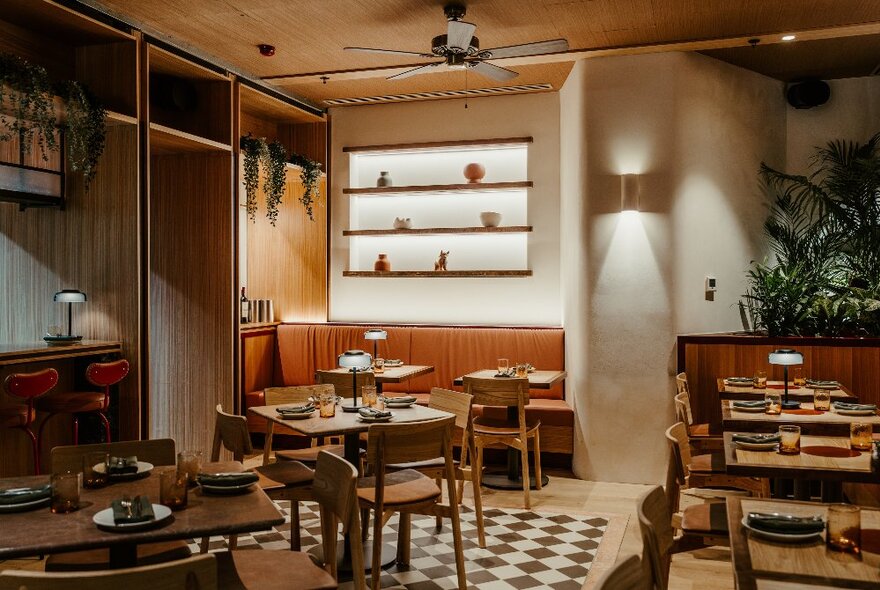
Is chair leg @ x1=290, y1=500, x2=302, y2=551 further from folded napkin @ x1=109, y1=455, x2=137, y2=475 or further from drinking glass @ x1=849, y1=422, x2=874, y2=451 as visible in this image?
drinking glass @ x1=849, y1=422, x2=874, y2=451

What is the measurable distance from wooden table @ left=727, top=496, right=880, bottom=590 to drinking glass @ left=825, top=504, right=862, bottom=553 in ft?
0.10

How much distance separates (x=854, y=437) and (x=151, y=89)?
5.55 meters

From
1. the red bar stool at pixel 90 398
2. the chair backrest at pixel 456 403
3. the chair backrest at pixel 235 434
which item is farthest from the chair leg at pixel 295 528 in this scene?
the red bar stool at pixel 90 398

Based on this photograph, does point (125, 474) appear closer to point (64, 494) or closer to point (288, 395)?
point (64, 494)

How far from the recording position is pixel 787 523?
2.12 m

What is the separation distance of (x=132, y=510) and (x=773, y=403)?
3.33m

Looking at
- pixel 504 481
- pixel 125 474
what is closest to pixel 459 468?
pixel 504 481

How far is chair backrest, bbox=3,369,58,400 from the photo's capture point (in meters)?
4.28

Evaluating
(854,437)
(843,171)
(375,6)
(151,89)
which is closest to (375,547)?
(854,437)

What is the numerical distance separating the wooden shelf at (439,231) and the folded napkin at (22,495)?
5.37 meters

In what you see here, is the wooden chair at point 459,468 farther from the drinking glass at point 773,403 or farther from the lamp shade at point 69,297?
the lamp shade at point 69,297

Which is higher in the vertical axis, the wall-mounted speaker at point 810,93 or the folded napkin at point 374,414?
the wall-mounted speaker at point 810,93

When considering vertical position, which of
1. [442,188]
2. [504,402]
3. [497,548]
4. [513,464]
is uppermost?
[442,188]

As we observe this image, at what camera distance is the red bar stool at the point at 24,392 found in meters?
4.29
